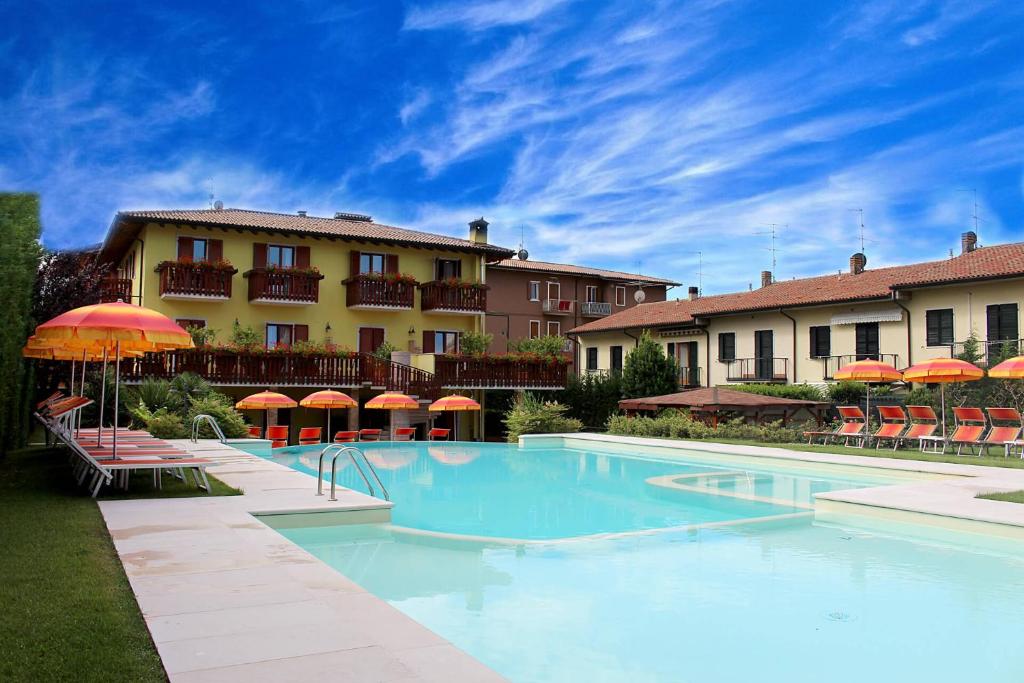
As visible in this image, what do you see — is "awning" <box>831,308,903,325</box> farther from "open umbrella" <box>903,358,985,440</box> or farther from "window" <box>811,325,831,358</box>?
"open umbrella" <box>903,358,985,440</box>

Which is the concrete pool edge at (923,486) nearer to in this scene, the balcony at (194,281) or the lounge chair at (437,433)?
the lounge chair at (437,433)

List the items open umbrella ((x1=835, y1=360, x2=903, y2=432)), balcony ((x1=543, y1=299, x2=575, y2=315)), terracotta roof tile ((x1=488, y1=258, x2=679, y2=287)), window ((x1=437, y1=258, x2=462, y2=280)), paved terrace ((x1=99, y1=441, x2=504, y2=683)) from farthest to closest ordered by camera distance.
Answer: balcony ((x1=543, y1=299, x2=575, y2=315))
terracotta roof tile ((x1=488, y1=258, x2=679, y2=287))
window ((x1=437, y1=258, x2=462, y2=280))
open umbrella ((x1=835, y1=360, x2=903, y2=432))
paved terrace ((x1=99, y1=441, x2=504, y2=683))

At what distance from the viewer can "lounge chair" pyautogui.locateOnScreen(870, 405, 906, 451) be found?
64.5ft

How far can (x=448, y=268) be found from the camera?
33.5 m

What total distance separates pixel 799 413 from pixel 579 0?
23.8 m

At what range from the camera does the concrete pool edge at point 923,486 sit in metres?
9.64

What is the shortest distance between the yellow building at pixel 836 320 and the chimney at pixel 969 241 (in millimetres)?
41

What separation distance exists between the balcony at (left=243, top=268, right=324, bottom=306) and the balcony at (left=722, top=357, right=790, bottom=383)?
18367 mm

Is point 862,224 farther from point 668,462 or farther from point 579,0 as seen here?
Result: point 579,0

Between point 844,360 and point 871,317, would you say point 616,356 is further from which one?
point 871,317

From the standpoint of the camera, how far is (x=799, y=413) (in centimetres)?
2878

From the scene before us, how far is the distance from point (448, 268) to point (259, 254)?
7756 mm

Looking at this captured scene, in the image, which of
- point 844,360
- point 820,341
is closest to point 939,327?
point 844,360

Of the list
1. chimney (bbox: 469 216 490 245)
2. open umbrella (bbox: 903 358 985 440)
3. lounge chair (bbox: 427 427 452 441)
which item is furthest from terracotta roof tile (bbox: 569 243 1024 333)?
lounge chair (bbox: 427 427 452 441)
